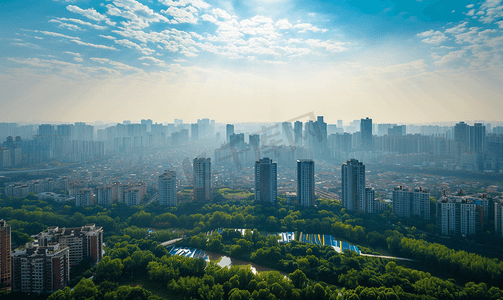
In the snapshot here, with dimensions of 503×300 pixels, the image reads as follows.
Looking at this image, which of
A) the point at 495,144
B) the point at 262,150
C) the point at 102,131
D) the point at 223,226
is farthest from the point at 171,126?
the point at 495,144

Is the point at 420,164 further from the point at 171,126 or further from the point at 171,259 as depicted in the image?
the point at 171,126

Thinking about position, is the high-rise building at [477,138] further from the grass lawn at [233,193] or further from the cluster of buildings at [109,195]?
the cluster of buildings at [109,195]

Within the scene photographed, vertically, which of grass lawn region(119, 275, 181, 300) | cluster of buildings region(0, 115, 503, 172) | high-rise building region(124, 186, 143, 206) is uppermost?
cluster of buildings region(0, 115, 503, 172)

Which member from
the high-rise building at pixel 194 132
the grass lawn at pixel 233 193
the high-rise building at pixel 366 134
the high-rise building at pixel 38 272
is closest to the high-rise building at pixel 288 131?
the high-rise building at pixel 366 134

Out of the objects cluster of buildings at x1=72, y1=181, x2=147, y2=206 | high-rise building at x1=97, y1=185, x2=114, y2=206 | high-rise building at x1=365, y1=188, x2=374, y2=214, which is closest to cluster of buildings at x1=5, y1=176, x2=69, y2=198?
cluster of buildings at x1=72, y1=181, x2=147, y2=206

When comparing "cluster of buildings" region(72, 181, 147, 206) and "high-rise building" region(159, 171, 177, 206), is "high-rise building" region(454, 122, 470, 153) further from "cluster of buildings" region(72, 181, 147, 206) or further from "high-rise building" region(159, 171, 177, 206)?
"cluster of buildings" region(72, 181, 147, 206)

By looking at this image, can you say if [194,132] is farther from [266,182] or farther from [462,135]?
[462,135]
